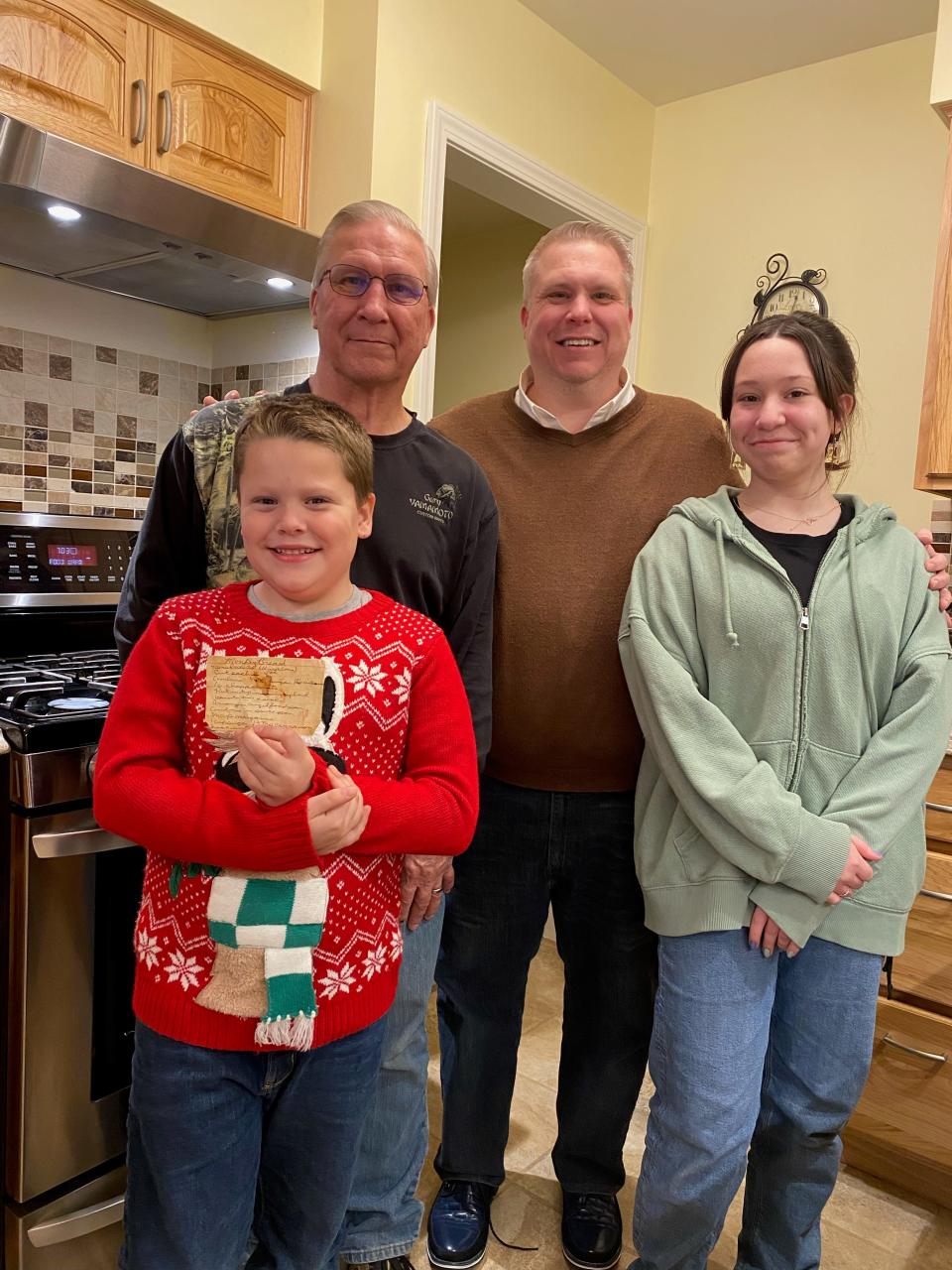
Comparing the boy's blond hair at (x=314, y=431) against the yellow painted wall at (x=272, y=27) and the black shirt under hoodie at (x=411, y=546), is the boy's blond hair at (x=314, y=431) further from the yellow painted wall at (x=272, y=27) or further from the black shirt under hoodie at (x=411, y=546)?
the yellow painted wall at (x=272, y=27)

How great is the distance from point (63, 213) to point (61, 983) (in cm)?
135

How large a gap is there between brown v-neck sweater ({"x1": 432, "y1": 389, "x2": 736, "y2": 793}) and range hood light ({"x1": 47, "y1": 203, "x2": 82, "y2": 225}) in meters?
0.94

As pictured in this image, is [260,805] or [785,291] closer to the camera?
[260,805]

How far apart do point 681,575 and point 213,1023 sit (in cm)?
78

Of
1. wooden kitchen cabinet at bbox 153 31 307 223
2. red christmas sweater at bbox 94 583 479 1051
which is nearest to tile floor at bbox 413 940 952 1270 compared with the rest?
red christmas sweater at bbox 94 583 479 1051

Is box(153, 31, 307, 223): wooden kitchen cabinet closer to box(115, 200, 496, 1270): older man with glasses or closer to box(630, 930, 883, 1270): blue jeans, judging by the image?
box(115, 200, 496, 1270): older man with glasses

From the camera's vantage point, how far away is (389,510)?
1175 millimetres

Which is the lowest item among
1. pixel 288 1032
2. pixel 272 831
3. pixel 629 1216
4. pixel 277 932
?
pixel 629 1216

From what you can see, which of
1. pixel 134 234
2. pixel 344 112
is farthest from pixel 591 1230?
pixel 344 112

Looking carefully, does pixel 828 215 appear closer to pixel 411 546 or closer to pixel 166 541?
pixel 411 546

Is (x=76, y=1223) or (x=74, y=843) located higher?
(x=74, y=843)

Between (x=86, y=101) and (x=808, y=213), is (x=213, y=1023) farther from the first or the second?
(x=808, y=213)

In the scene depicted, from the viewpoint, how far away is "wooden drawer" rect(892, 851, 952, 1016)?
1.69m

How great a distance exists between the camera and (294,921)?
0.93 metres
